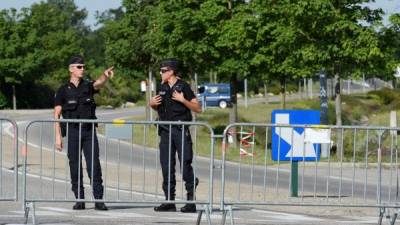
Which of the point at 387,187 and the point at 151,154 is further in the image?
the point at 151,154

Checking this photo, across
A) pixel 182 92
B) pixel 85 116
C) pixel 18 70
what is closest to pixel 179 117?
pixel 182 92

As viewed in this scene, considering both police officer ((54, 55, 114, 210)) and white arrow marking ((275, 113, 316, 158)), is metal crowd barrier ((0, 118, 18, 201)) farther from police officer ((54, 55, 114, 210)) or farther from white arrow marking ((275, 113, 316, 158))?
white arrow marking ((275, 113, 316, 158))

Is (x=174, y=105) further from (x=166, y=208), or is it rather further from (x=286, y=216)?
(x=286, y=216)

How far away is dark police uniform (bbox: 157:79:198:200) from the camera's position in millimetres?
11891

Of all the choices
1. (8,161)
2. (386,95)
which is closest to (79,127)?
(8,161)

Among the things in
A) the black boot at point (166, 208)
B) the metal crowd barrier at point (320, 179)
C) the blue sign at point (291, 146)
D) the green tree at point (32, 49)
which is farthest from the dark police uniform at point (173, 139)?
the green tree at point (32, 49)

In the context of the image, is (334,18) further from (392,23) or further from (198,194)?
(198,194)

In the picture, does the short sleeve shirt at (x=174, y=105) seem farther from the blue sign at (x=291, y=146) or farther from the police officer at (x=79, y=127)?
the blue sign at (x=291, y=146)

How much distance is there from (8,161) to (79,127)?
19.0 ft

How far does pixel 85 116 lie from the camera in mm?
12305

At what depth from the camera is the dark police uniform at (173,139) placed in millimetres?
11891

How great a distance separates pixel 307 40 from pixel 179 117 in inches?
628

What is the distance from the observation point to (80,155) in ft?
39.6

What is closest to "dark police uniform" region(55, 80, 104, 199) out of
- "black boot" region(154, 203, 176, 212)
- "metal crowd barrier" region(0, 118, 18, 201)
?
"metal crowd barrier" region(0, 118, 18, 201)
